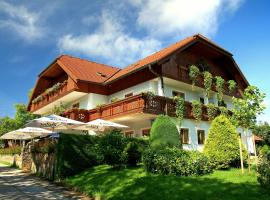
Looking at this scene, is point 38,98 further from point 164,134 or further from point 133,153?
point 133,153

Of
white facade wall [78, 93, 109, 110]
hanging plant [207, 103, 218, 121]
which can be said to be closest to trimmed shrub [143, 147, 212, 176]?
hanging plant [207, 103, 218, 121]

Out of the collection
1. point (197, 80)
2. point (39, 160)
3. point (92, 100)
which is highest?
point (197, 80)

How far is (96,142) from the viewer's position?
52.3 ft

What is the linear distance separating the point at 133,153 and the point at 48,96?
19852mm

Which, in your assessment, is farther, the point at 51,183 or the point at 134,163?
the point at 134,163

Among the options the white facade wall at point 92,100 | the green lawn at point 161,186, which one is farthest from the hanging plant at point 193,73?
the green lawn at point 161,186

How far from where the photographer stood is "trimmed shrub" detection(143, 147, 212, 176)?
12.8 m

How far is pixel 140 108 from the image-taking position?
19.6 m

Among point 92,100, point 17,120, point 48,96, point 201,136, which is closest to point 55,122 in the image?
point 92,100

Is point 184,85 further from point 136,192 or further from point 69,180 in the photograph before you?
point 136,192

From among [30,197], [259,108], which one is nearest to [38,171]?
[30,197]

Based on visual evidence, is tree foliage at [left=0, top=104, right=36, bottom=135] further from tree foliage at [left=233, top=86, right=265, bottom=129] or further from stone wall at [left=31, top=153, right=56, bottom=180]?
tree foliage at [left=233, top=86, right=265, bottom=129]

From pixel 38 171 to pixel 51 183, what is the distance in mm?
3327

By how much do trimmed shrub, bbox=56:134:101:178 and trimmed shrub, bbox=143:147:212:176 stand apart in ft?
9.57
